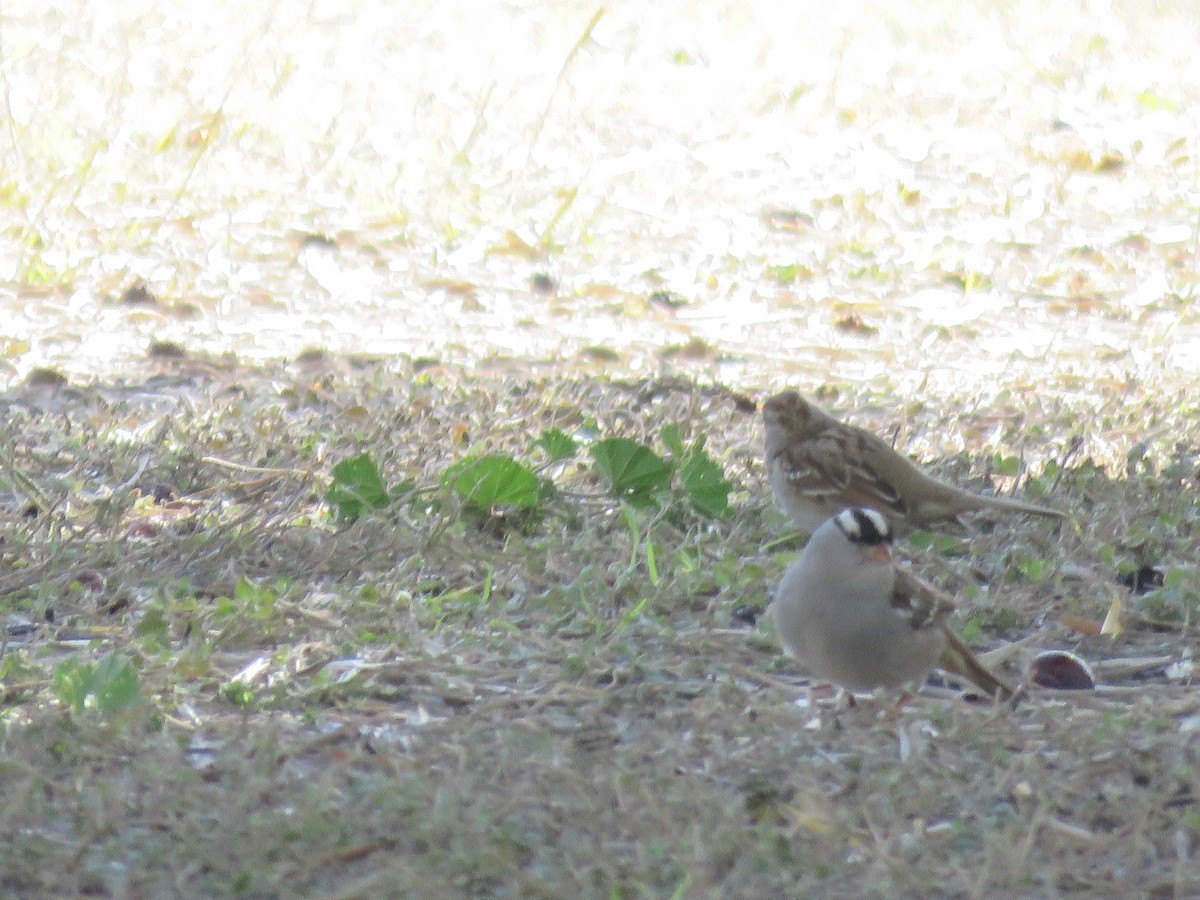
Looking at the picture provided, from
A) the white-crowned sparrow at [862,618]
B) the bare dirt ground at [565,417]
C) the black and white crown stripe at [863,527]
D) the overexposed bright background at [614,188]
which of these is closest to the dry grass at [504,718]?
the bare dirt ground at [565,417]

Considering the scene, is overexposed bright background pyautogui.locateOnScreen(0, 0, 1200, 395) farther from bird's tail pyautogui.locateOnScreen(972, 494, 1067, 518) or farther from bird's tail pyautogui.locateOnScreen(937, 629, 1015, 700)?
bird's tail pyautogui.locateOnScreen(937, 629, 1015, 700)

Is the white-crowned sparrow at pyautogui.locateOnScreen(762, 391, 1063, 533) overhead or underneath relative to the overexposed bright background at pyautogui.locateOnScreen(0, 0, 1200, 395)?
underneath

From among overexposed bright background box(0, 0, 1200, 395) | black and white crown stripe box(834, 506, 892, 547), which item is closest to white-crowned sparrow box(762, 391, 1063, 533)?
black and white crown stripe box(834, 506, 892, 547)

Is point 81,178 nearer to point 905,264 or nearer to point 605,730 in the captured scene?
point 905,264

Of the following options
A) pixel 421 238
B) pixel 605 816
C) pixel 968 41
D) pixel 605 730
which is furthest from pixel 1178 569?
pixel 968 41

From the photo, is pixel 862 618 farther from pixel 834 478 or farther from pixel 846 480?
pixel 846 480

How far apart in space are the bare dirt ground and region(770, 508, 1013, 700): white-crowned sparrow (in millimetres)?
114

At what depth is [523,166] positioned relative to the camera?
37.4 feet

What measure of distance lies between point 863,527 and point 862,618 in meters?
0.30

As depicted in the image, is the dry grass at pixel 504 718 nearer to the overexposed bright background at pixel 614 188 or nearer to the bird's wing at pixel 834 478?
the bird's wing at pixel 834 478

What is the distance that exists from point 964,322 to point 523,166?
3.26 m

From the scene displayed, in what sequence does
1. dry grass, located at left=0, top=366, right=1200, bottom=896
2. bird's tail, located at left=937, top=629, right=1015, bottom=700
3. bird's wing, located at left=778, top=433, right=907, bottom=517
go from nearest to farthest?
1. dry grass, located at left=0, top=366, right=1200, bottom=896
2. bird's tail, located at left=937, top=629, right=1015, bottom=700
3. bird's wing, located at left=778, top=433, right=907, bottom=517

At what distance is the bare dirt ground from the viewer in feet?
12.0

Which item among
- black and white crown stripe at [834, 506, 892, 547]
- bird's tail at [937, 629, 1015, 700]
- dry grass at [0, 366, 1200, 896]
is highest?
black and white crown stripe at [834, 506, 892, 547]
